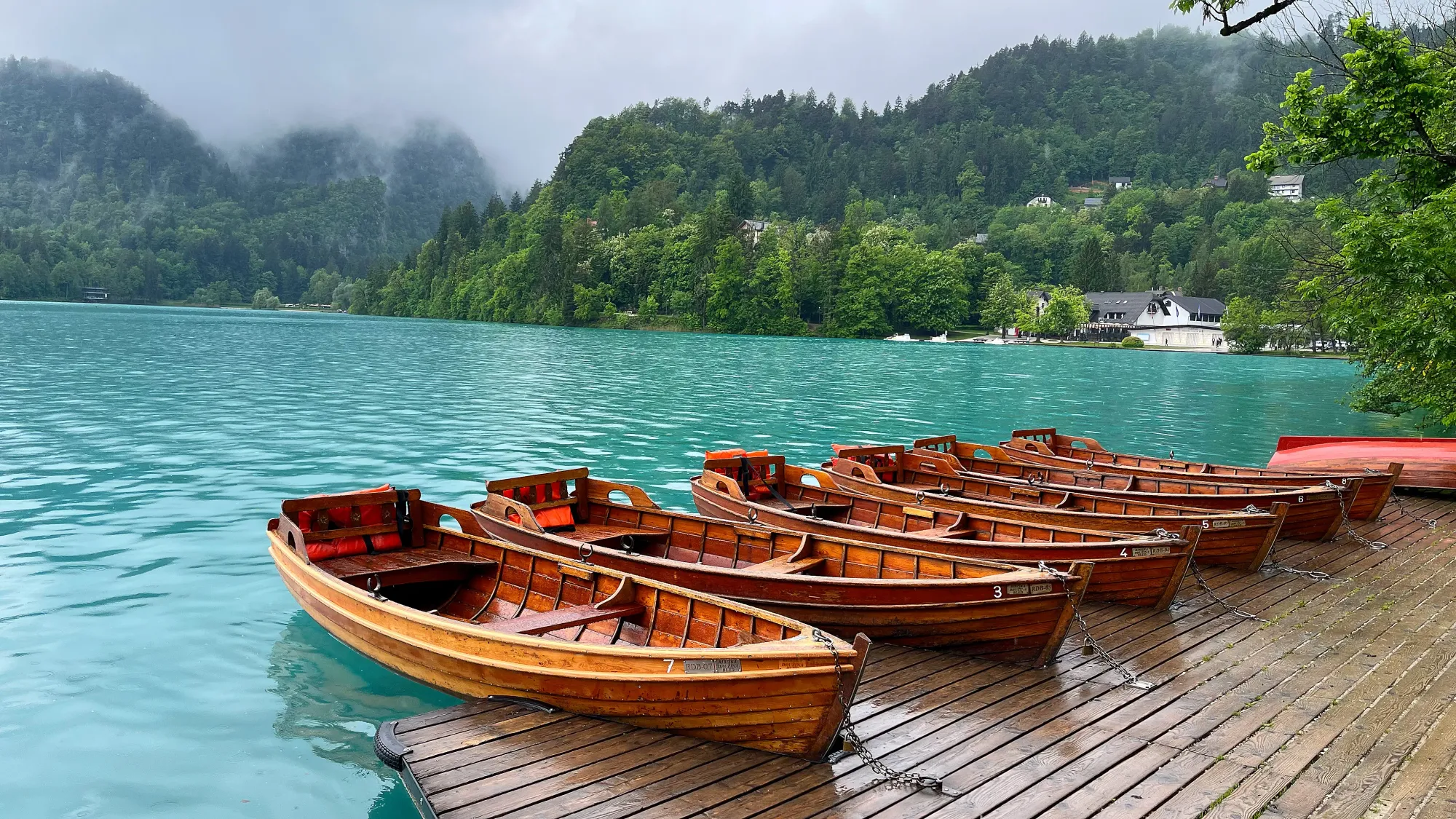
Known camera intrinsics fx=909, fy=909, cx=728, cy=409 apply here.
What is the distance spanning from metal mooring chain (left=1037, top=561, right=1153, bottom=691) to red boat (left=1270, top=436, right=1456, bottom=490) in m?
11.1

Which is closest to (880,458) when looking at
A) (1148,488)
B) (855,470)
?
(855,470)

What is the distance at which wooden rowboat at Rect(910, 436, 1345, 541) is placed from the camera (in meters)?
13.5

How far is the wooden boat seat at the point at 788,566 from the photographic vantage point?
9781 millimetres

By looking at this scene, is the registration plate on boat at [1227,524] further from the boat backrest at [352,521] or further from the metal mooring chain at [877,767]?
the boat backrest at [352,521]

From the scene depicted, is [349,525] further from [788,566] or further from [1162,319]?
[1162,319]

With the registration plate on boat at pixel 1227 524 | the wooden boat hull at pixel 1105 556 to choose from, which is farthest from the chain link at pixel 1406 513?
the wooden boat hull at pixel 1105 556

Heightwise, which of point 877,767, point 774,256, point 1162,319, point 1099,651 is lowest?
point 877,767

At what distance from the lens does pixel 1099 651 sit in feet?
28.7

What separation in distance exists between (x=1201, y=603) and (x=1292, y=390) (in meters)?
53.8

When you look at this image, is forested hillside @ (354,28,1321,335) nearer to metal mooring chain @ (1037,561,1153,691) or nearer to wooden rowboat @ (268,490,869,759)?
metal mooring chain @ (1037,561,1153,691)

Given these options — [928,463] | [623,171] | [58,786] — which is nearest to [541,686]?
[58,786]

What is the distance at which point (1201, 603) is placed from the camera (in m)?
10.7

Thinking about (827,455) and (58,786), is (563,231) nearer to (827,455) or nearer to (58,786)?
(827,455)

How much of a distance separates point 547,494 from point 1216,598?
867cm
